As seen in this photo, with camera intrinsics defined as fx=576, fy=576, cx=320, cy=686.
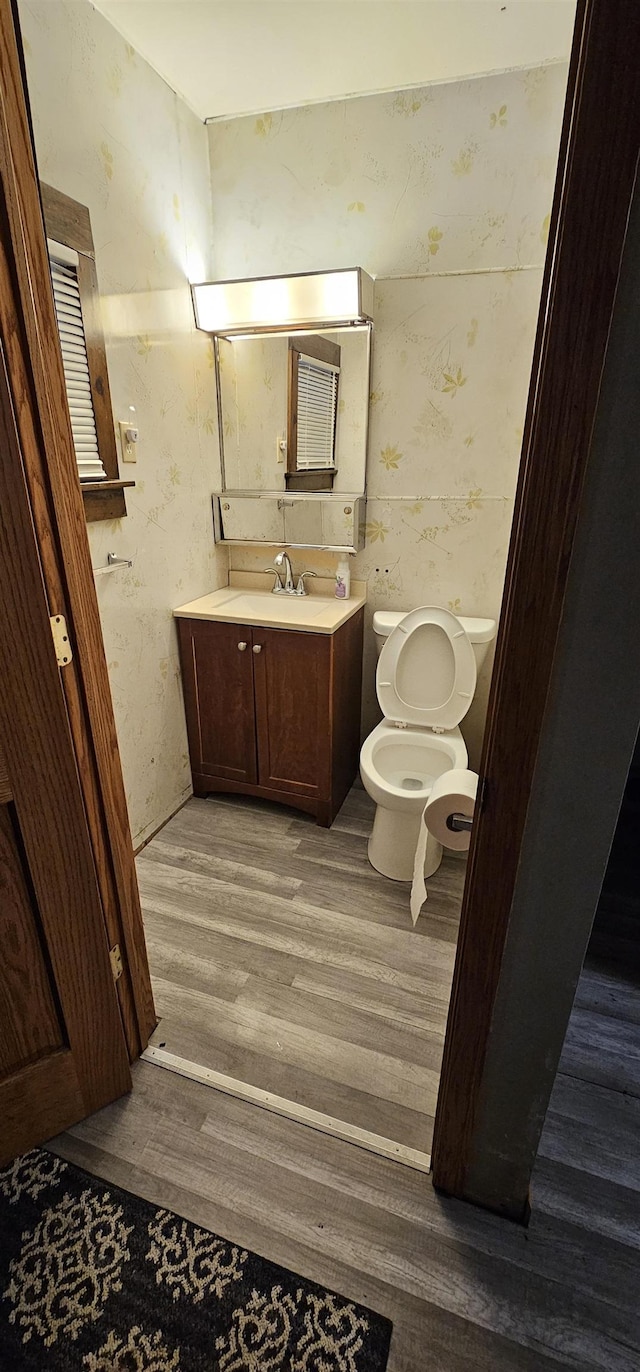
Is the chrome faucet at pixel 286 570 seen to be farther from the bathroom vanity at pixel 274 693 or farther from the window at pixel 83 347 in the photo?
the window at pixel 83 347

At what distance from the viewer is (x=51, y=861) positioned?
107 centimetres

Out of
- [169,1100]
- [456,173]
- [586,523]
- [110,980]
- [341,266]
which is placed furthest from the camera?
[341,266]

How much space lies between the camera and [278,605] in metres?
2.38

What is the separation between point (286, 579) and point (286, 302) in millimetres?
1027

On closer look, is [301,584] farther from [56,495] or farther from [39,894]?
[39,894]

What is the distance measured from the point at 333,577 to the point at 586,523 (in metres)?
1.84

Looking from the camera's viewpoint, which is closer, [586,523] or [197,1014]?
[586,523]

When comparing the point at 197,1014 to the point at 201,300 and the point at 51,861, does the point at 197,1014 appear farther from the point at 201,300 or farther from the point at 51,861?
the point at 201,300

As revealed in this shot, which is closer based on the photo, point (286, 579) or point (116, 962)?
point (116, 962)

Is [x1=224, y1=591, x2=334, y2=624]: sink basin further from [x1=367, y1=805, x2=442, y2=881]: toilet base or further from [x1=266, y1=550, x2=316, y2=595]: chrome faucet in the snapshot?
[x1=367, y1=805, x2=442, y2=881]: toilet base

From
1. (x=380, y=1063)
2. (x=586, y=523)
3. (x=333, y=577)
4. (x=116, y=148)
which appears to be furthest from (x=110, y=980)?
(x=116, y=148)

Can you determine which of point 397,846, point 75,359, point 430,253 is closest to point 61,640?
point 75,359

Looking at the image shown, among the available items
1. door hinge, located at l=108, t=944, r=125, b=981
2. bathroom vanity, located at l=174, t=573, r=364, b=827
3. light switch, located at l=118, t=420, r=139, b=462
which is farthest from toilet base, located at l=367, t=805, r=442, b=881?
light switch, located at l=118, t=420, r=139, b=462

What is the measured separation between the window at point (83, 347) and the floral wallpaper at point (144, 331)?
0.07m
